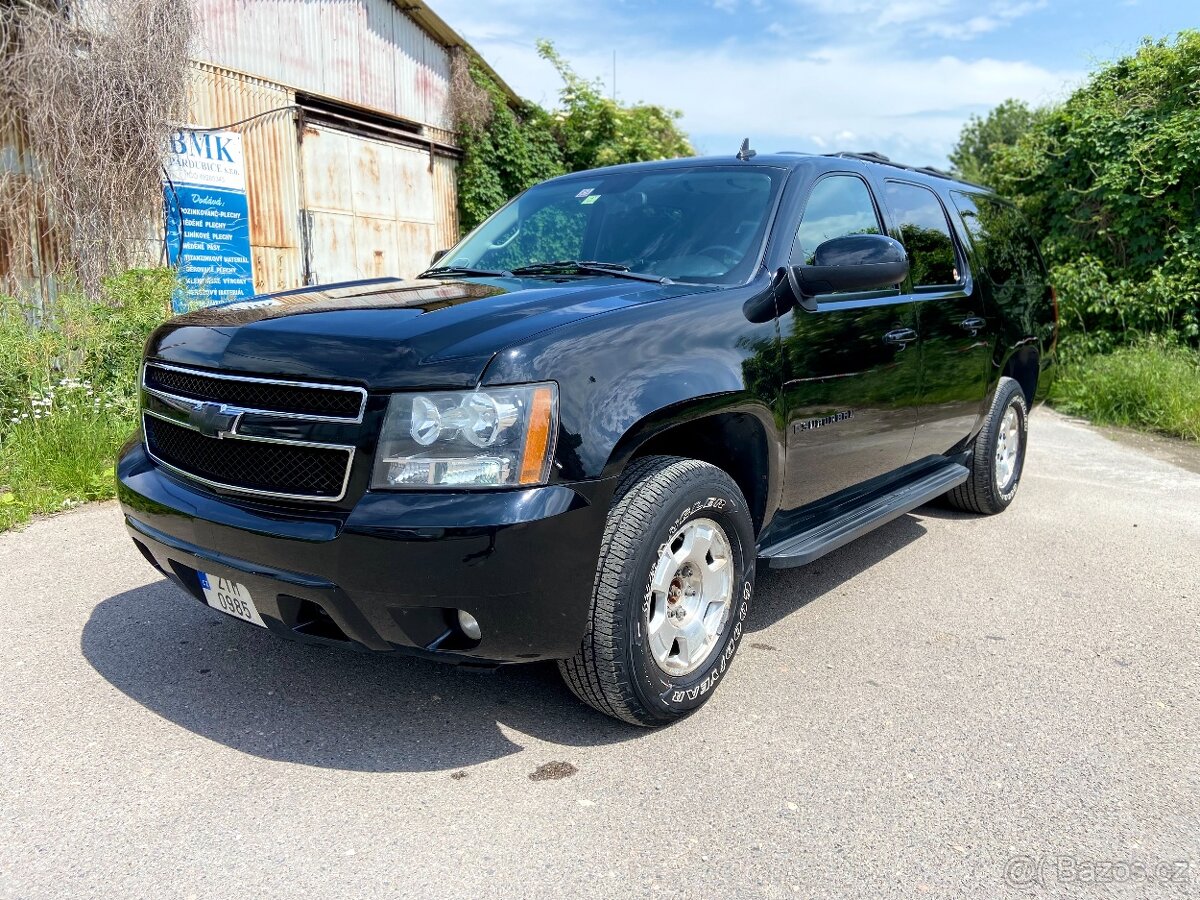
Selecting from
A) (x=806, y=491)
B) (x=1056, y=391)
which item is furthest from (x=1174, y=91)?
(x=806, y=491)

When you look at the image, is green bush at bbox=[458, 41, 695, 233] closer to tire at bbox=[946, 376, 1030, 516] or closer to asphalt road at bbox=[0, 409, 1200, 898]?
tire at bbox=[946, 376, 1030, 516]

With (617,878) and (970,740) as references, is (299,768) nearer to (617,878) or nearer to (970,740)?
(617,878)

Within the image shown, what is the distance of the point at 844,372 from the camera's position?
→ 12.2ft

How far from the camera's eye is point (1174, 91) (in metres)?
10.8

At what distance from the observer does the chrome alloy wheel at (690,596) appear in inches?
117

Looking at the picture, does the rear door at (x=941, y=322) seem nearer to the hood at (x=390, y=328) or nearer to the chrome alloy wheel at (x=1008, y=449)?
the chrome alloy wheel at (x=1008, y=449)

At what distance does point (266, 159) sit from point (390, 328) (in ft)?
27.0

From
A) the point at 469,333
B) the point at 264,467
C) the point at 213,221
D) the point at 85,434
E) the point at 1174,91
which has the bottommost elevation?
the point at 85,434

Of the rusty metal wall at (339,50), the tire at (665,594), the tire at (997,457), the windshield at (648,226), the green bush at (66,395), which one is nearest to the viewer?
the tire at (665,594)

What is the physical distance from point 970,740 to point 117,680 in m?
3.00

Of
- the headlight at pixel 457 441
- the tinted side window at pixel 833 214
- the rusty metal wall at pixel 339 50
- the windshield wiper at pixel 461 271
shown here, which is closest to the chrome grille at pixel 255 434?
the headlight at pixel 457 441

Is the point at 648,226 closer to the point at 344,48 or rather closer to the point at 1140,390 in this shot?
the point at 1140,390

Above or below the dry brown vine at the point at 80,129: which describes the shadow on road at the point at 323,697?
below

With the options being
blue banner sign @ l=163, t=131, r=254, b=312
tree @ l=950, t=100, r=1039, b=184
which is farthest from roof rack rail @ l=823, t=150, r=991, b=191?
tree @ l=950, t=100, r=1039, b=184
